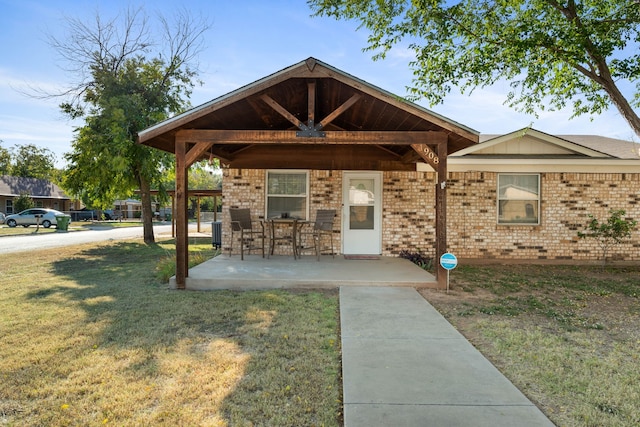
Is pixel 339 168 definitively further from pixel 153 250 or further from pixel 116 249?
pixel 116 249

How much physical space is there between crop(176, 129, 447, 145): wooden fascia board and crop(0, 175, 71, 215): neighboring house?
35.0m

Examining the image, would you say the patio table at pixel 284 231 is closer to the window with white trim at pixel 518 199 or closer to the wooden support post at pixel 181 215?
the wooden support post at pixel 181 215

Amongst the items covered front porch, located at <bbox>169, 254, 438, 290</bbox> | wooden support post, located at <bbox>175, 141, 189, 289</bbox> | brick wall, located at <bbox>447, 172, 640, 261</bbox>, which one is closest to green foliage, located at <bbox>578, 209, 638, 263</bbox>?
brick wall, located at <bbox>447, 172, 640, 261</bbox>

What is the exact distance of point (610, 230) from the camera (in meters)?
8.52

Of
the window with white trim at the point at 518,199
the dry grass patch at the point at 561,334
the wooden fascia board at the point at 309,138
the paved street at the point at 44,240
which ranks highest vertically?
the wooden fascia board at the point at 309,138

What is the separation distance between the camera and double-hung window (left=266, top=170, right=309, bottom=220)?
29.6 feet

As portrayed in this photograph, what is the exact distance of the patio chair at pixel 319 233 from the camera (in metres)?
8.21

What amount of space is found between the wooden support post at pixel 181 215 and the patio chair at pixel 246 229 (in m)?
2.14

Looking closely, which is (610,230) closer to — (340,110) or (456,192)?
(456,192)

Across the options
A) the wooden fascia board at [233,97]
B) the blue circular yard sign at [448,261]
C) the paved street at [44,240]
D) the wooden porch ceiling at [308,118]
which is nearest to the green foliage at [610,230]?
the wooden porch ceiling at [308,118]

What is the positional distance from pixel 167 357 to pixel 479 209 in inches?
307

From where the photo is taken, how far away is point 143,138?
18.9 ft

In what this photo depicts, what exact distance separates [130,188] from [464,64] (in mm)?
12479

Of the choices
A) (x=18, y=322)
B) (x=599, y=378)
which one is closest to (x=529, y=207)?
(x=599, y=378)
